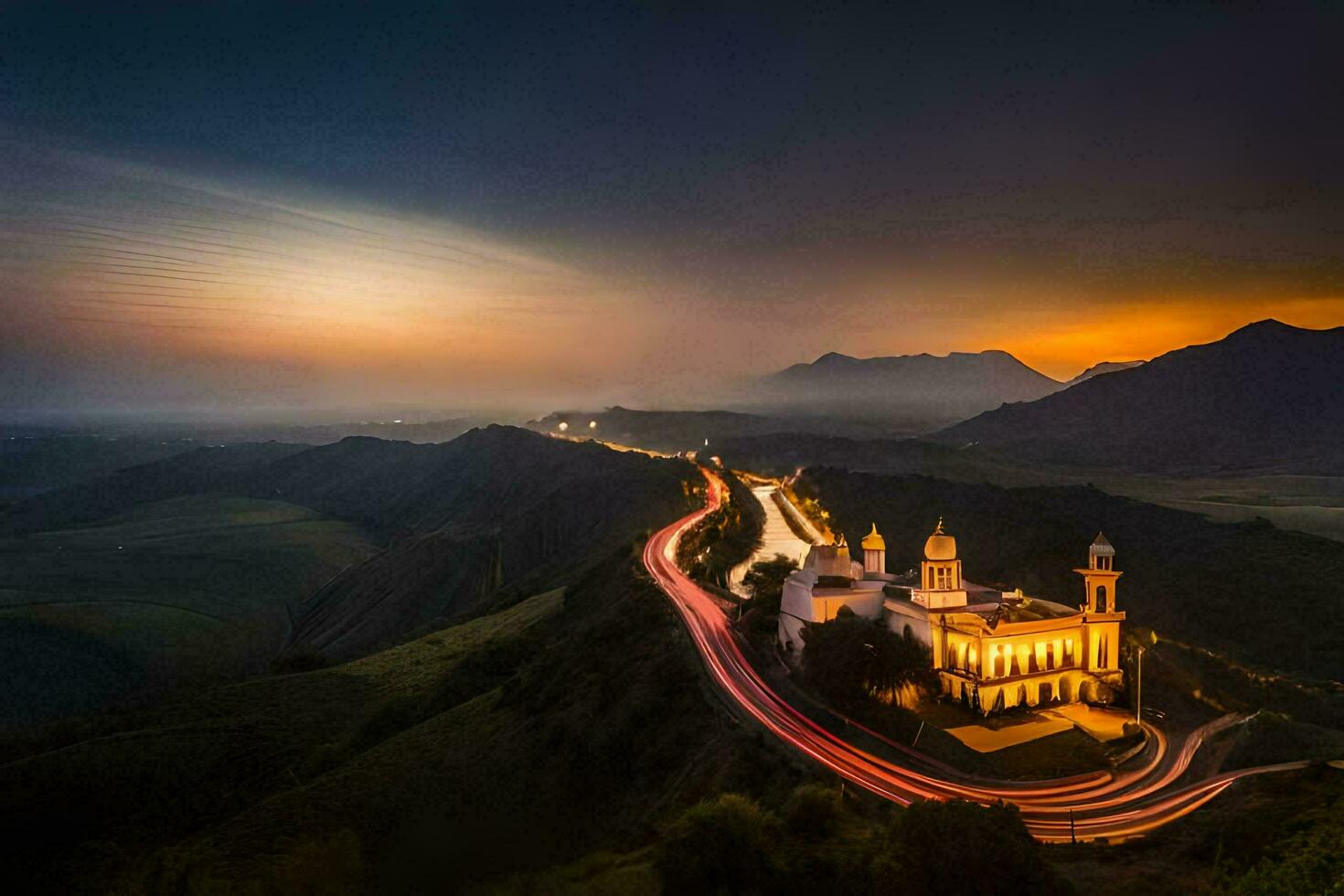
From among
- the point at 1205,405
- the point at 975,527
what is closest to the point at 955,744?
the point at 975,527

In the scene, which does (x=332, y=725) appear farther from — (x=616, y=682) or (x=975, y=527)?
(x=975, y=527)

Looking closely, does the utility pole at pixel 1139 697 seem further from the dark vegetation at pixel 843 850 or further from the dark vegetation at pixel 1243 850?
the dark vegetation at pixel 843 850

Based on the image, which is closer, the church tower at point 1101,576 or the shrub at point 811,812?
the shrub at point 811,812

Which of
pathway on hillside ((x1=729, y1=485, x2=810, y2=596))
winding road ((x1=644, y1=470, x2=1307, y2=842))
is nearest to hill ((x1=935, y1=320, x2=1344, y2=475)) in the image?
pathway on hillside ((x1=729, y1=485, x2=810, y2=596))

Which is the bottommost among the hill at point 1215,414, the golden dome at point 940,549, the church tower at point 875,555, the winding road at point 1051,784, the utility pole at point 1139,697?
the winding road at point 1051,784

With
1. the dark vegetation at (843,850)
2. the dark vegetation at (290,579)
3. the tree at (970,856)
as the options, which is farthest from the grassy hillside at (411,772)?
the dark vegetation at (290,579)

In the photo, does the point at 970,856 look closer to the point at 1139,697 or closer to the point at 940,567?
the point at 1139,697
